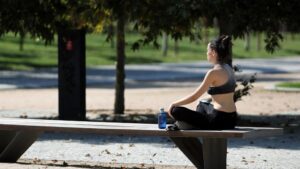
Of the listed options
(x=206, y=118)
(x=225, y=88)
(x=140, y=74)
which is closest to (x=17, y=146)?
(x=206, y=118)

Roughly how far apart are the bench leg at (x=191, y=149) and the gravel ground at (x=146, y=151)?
2.43 feet

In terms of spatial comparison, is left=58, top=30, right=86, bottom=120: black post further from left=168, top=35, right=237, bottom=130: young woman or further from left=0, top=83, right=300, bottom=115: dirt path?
left=168, top=35, right=237, bottom=130: young woman

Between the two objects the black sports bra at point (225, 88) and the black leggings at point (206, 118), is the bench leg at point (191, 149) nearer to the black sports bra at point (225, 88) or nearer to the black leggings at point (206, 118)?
the black leggings at point (206, 118)

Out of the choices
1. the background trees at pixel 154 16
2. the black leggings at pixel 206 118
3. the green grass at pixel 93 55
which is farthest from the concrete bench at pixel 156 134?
the green grass at pixel 93 55

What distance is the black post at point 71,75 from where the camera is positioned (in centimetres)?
1620

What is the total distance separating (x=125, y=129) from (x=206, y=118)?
34.8 inches

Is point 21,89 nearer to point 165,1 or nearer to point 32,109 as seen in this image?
point 32,109

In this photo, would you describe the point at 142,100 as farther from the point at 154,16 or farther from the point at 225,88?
the point at 225,88

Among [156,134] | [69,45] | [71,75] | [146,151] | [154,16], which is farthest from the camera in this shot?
[71,75]

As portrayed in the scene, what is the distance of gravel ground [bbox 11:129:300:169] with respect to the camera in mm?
11242

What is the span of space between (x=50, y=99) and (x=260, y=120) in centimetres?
712

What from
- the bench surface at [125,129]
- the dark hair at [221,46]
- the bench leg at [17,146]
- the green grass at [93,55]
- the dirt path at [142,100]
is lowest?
the green grass at [93,55]

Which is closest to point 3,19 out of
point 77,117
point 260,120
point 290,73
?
point 77,117

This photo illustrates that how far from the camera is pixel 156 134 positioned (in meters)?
9.56
